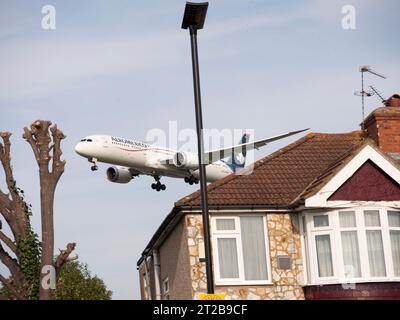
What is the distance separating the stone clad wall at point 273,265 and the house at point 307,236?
0.03 m

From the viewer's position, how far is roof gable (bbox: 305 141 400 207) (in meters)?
21.2

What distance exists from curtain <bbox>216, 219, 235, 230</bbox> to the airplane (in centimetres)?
2671

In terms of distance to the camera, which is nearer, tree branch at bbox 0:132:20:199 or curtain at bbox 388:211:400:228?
curtain at bbox 388:211:400:228

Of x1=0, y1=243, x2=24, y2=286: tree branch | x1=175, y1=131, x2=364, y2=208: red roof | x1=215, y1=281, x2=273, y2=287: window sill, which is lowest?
x1=215, y1=281, x2=273, y2=287: window sill

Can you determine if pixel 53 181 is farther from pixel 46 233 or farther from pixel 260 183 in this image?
pixel 260 183

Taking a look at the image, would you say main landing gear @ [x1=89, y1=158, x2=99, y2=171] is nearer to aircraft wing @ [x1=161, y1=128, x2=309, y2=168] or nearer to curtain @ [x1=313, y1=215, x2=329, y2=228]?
aircraft wing @ [x1=161, y1=128, x2=309, y2=168]

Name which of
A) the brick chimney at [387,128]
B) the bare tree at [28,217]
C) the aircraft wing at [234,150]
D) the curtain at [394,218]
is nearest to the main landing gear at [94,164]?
the aircraft wing at [234,150]

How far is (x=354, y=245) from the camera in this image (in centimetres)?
2103

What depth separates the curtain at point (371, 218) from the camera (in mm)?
21234

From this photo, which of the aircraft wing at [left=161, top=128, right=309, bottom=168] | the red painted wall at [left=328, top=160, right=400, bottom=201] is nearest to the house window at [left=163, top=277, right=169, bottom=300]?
the red painted wall at [left=328, top=160, right=400, bottom=201]

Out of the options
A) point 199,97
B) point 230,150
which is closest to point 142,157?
point 230,150

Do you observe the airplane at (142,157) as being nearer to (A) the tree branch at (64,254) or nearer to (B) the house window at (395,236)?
(A) the tree branch at (64,254)

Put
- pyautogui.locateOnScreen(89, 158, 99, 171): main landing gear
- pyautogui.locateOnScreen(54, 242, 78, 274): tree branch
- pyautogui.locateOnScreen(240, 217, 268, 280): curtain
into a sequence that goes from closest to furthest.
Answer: pyautogui.locateOnScreen(240, 217, 268, 280): curtain, pyautogui.locateOnScreen(54, 242, 78, 274): tree branch, pyautogui.locateOnScreen(89, 158, 99, 171): main landing gear
